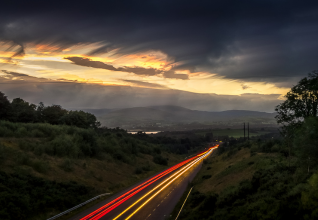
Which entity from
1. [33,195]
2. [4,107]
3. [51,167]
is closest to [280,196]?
[33,195]

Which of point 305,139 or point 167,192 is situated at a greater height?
point 305,139

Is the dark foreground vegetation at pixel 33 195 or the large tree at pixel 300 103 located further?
the large tree at pixel 300 103

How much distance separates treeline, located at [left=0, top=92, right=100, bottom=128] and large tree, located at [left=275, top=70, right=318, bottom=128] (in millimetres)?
43255

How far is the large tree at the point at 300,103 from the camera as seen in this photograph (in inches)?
1112

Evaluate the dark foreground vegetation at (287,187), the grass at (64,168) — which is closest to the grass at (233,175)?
the dark foreground vegetation at (287,187)

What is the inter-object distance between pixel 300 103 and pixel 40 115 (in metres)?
61.2

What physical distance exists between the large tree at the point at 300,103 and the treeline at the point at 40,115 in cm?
4325

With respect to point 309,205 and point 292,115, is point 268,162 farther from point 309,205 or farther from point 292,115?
point 309,205

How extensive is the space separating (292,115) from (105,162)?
31.2 meters

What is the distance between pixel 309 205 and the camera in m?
11.8

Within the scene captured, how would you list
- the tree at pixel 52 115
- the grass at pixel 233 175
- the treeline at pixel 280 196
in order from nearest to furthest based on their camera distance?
the treeline at pixel 280 196 → the grass at pixel 233 175 → the tree at pixel 52 115

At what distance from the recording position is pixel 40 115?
69.2m

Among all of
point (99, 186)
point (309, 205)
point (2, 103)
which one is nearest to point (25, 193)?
point (99, 186)

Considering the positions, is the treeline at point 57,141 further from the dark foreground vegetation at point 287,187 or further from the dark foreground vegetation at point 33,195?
the dark foreground vegetation at point 287,187
